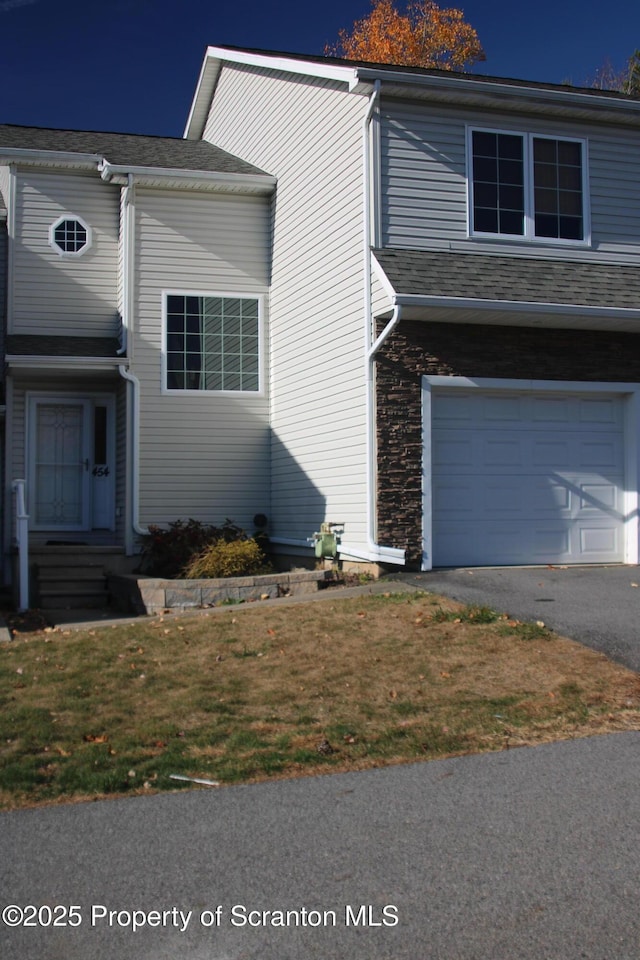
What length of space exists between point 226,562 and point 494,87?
6.93 metres

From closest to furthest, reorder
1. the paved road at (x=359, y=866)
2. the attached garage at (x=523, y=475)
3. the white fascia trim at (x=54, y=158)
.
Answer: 1. the paved road at (x=359, y=866)
2. the attached garage at (x=523, y=475)
3. the white fascia trim at (x=54, y=158)

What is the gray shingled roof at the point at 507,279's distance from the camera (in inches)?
458

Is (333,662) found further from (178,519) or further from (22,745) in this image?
(178,519)

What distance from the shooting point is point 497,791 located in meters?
5.25

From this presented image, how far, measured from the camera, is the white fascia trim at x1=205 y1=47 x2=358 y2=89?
12.3 meters

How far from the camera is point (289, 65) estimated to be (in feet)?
47.8

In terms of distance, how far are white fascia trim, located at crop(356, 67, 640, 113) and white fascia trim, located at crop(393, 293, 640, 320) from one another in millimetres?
2819

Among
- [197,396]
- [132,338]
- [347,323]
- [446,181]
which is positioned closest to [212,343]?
[197,396]

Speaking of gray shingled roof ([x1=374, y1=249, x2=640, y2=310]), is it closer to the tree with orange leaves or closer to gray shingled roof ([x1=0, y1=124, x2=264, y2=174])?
gray shingled roof ([x1=0, y1=124, x2=264, y2=174])

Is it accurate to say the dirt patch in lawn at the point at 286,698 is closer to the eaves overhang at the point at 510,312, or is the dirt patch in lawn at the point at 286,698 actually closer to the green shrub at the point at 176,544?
the eaves overhang at the point at 510,312

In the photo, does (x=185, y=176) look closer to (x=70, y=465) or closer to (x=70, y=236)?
(x=70, y=236)

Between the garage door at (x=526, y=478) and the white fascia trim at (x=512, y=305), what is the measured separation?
1.27 metres

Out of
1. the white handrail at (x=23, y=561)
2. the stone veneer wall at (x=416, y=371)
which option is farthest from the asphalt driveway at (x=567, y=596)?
the white handrail at (x=23, y=561)

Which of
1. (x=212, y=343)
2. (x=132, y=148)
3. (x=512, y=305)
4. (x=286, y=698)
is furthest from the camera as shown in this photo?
(x=132, y=148)
